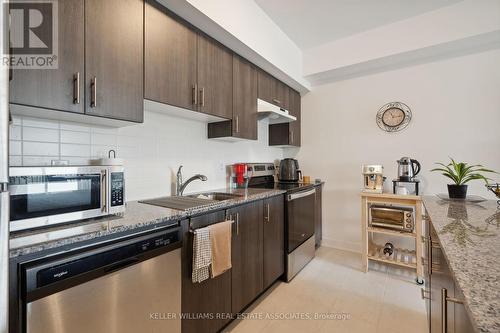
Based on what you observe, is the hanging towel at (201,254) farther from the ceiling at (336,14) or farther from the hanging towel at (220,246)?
the ceiling at (336,14)

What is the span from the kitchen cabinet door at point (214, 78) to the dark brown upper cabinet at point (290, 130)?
4.37 ft

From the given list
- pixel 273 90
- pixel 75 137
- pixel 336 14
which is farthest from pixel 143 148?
pixel 336 14

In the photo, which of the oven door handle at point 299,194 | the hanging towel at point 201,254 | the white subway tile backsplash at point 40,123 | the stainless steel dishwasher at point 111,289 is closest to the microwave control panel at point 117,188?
the stainless steel dishwasher at point 111,289

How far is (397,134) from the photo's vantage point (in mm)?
2811

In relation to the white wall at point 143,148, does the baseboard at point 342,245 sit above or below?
below

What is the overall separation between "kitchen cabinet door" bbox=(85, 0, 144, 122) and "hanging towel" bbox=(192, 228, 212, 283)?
80 cm

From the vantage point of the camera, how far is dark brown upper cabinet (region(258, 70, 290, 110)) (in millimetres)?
2540

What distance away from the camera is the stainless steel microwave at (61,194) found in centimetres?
84

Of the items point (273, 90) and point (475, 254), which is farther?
point (273, 90)

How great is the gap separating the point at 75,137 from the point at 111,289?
951 millimetres

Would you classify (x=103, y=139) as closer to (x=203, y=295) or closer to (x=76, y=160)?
(x=76, y=160)

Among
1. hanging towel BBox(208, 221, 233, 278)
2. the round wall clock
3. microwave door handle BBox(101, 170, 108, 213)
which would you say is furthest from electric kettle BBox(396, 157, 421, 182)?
microwave door handle BBox(101, 170, 108, 213)

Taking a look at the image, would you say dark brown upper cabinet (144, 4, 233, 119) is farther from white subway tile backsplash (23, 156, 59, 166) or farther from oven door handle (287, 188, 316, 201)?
oven door handle (287, 188, 316, 201)

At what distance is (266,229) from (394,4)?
249 centimetres
